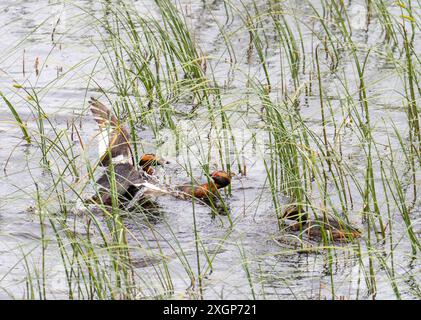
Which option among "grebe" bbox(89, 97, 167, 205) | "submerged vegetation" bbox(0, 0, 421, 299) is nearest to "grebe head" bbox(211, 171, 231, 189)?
"submerged vegetation" bbox(0, 0, 421, 299)

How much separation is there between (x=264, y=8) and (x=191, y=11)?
0.79 m

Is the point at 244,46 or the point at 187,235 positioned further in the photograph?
the point at 244,46

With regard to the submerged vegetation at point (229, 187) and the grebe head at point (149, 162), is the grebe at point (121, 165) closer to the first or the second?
the grebe head at point (149, 162)

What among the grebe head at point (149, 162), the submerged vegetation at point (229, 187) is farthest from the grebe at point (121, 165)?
the submerged vegetation at point (229, 187)

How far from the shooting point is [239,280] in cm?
570

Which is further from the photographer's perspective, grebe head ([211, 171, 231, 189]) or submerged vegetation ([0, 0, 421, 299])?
grebe head ([211, 171, 231, 189])

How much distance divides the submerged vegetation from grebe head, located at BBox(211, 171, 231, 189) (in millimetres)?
157

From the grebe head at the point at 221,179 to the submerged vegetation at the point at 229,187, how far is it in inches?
6.2

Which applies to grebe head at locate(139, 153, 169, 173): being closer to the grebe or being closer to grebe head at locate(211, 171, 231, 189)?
the grebe

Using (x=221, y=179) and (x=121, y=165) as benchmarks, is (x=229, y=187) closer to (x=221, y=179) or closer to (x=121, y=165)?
(x=221, y=179)

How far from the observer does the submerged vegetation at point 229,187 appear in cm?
547

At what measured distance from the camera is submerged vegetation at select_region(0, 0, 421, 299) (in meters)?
5.47
